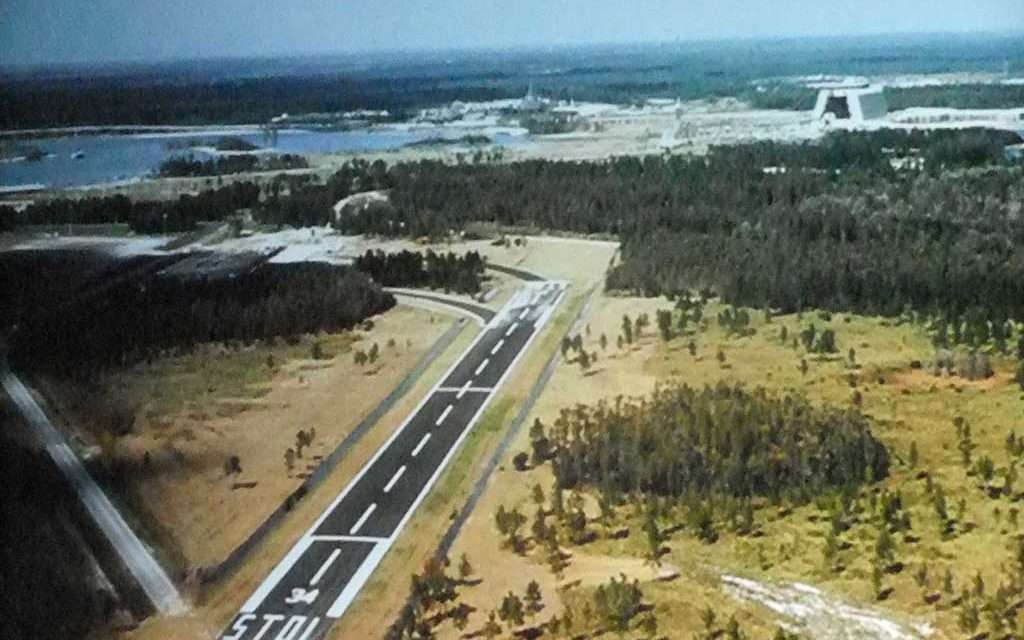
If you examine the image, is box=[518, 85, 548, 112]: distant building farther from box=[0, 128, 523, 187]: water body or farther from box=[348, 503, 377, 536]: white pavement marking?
box=[348, 503, 377, 536]: white pavement marking

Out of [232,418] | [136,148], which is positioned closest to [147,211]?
[136,148]

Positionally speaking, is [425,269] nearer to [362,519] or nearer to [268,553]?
[362,519]

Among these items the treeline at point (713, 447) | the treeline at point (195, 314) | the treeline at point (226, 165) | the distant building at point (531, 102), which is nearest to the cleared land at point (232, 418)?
the treeline at point (195, 314)

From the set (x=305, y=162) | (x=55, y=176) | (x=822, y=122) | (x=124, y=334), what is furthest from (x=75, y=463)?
(x=822, y=122)

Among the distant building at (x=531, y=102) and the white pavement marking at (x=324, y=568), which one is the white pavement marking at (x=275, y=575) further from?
the distant building at (x=531, y=102)

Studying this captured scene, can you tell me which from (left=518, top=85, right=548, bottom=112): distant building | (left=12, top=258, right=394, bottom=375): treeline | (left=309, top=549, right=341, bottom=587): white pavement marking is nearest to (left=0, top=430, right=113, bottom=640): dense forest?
(left=12, top=258, right=394, bottom=375): treeline

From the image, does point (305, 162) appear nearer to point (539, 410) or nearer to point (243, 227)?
point (243, 227)
